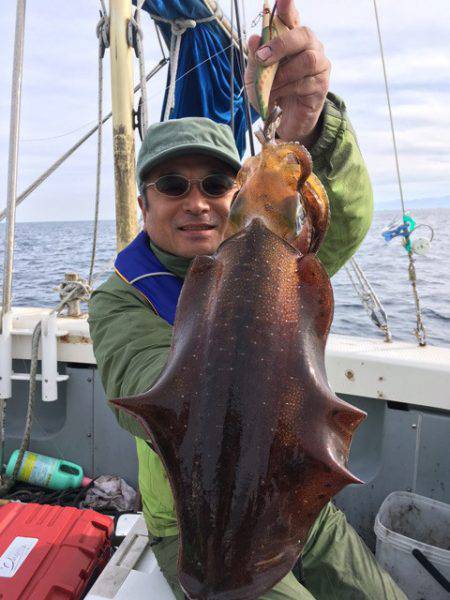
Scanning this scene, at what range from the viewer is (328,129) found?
2.50 m

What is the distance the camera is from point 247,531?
1.07 m

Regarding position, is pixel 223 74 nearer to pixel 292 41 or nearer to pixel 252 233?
pixel 292 41

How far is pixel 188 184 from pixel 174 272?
466 mm

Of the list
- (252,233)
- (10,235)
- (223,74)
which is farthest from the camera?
(223,74)

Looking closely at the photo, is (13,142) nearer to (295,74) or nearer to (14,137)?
(14,137)

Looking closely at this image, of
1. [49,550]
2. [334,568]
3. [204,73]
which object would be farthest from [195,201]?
[204,73]

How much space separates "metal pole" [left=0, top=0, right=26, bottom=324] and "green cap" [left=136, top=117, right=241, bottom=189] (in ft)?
7.70

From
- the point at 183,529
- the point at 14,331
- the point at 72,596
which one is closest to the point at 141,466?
the point at 72,596

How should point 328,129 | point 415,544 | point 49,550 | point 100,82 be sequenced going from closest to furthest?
1. point 328,129
2. point 49,550
3. point 415,544
4. point 100,82

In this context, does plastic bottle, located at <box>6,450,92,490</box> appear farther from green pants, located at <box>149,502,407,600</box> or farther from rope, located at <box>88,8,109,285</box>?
green pants, located at <box>149,502,407,600</box>

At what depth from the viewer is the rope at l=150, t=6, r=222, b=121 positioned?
5.82 metres

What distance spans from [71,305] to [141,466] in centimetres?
314

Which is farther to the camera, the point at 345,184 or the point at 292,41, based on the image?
the point at 345,184

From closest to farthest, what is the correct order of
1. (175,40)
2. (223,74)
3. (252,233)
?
(252,233) → (175,40) → (223,74)
